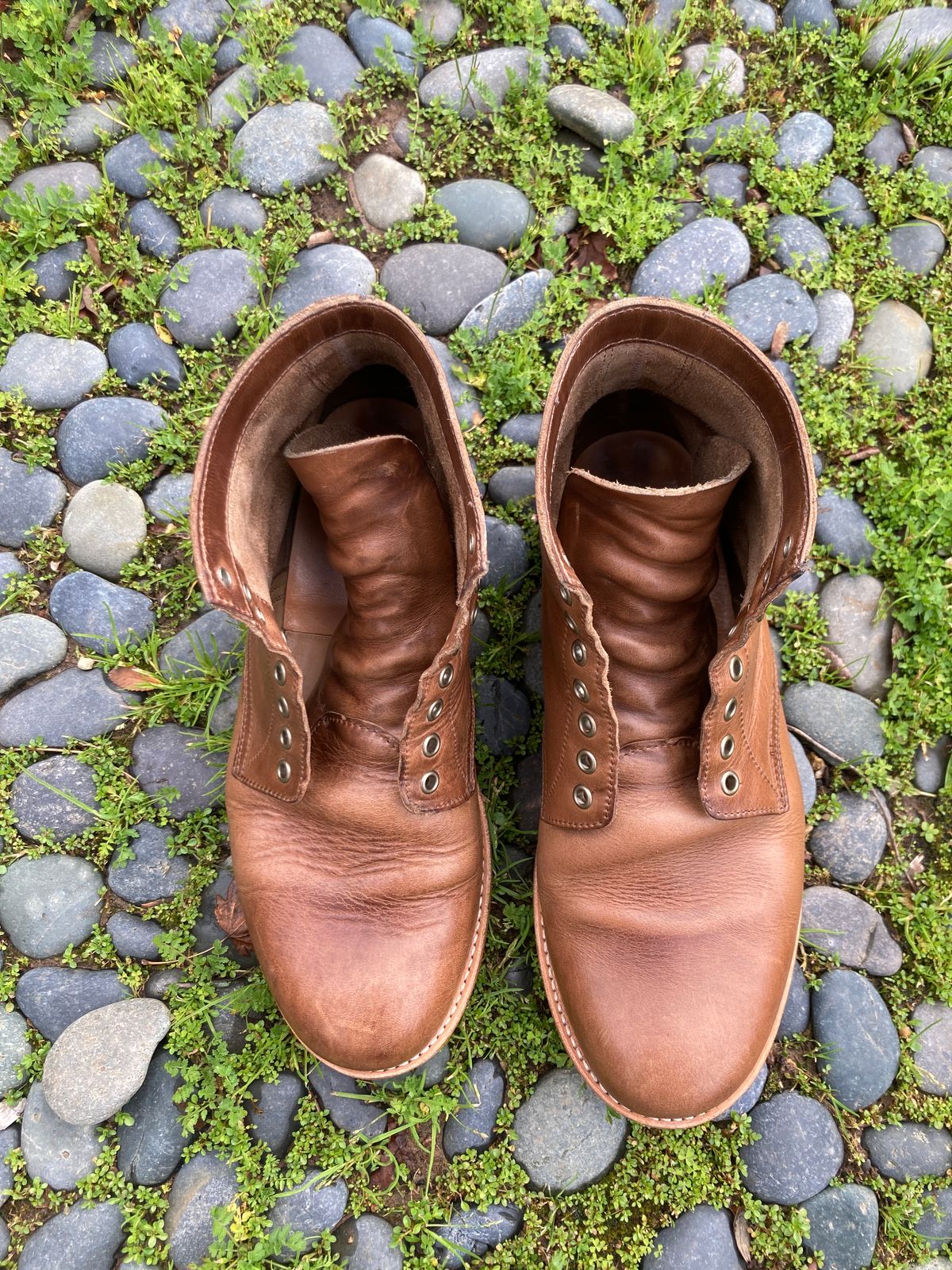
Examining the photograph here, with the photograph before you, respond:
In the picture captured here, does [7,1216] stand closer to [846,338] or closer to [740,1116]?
[740,1116]

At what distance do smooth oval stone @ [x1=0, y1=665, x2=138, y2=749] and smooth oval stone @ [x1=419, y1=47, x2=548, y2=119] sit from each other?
247 centimetres

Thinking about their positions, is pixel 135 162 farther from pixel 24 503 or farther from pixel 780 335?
pixel 780 335

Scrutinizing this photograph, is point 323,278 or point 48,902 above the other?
point 323,278

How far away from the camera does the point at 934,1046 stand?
104 inches

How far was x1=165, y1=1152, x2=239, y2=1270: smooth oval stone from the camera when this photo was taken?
2439 millimetres

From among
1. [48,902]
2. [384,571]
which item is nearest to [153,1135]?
[48,902]

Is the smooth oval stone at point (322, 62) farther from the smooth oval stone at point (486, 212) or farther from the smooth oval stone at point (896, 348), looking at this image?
the smooth oval stone at point (896, 348)

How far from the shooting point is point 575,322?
3.01 m

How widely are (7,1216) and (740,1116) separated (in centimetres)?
219

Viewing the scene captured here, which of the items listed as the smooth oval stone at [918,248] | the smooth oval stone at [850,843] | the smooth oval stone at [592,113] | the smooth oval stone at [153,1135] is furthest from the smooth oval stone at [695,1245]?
the smooth oval stone at [592,113]

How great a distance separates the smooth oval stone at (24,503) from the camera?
2.92 m

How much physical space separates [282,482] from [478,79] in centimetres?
191

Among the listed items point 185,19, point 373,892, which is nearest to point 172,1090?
point 373,892

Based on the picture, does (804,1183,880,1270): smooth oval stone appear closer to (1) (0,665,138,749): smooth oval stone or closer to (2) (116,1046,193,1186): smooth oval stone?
(2) (116,1046,193,1186): smooth oval stone
